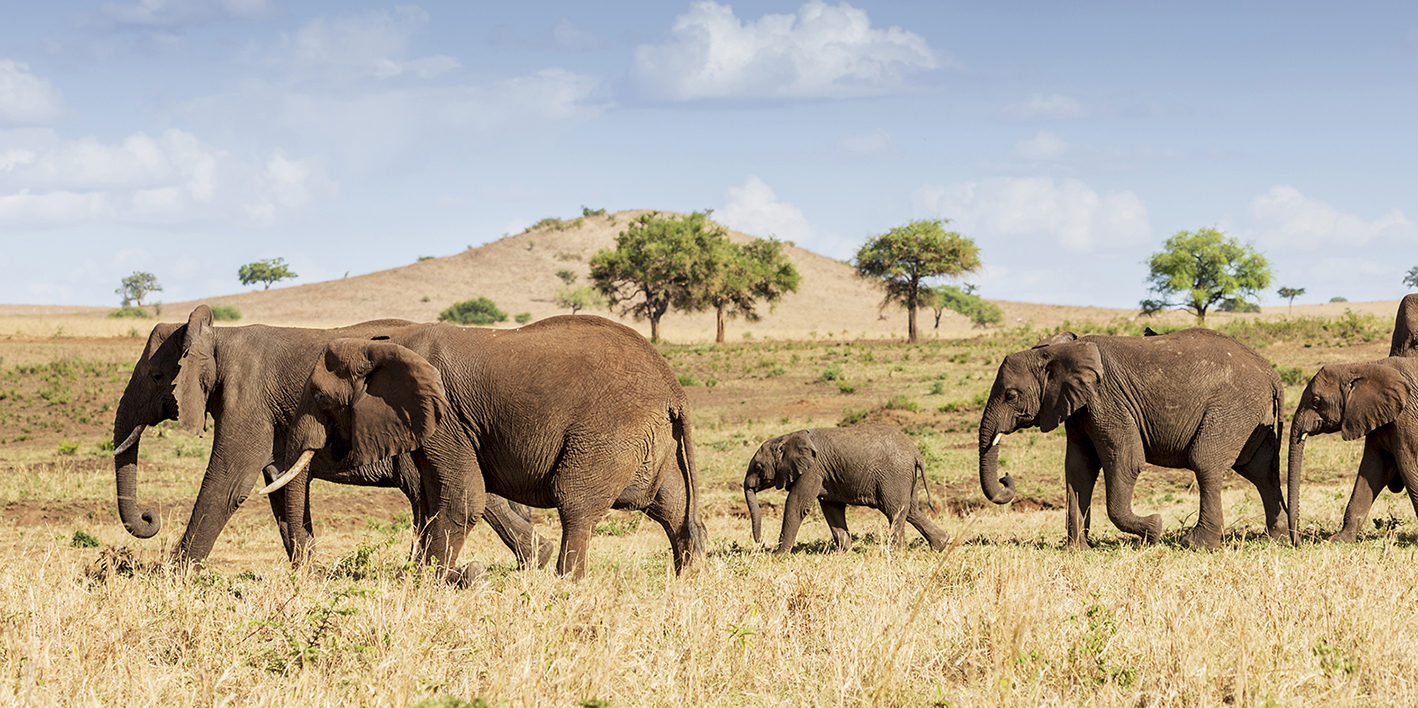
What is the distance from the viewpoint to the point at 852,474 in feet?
41.9

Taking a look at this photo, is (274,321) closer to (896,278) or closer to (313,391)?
(896,278)

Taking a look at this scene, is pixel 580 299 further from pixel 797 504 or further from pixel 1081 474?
pixel 1081 474

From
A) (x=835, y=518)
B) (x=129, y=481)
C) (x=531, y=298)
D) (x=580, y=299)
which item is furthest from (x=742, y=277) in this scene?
(x=531, y=298)

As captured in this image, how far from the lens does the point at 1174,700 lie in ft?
18.0

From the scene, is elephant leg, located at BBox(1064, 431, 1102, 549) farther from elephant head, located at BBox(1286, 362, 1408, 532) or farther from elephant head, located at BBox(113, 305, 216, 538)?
elephant head, located at BBox(113, 305, 216, 538)

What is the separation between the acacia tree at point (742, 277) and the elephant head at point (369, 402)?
57671 mm

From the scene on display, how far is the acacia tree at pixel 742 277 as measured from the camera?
69500 mm

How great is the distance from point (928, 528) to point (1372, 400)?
4.43m

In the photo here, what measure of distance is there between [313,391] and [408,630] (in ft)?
9.51

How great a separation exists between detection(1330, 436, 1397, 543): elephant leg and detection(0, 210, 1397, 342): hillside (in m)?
86.3

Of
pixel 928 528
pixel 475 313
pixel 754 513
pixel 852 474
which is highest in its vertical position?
pixel 475 313

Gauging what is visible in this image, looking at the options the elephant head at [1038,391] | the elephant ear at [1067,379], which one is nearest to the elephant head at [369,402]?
the elephant head at [1038,391]

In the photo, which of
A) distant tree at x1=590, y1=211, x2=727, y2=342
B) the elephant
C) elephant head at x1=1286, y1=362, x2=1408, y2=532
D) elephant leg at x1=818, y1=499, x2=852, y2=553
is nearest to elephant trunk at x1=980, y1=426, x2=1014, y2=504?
elephant leg at x1=818, y1=499, x2=852, y2=553

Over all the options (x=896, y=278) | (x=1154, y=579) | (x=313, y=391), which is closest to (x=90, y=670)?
(x=313, y=391)
